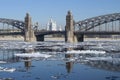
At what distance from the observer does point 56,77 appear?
24.3m

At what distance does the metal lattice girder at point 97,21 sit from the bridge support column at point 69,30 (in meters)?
6.64

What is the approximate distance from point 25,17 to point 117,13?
37.9 m

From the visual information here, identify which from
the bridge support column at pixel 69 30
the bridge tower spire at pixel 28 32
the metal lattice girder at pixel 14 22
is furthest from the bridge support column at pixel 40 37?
the metal lattice girder at pixel 14 22

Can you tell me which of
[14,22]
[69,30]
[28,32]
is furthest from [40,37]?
[14,22]

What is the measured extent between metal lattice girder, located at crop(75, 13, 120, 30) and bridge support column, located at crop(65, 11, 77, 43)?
6637mm

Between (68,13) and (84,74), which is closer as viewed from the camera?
(84,74)

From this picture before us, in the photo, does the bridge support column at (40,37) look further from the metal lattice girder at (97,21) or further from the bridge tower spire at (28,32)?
the metal lattice girder at (97,21)

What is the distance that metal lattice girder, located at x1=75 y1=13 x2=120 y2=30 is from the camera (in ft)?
474

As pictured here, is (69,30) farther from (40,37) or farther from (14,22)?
(14,22)

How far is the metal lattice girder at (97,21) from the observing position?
144 metres

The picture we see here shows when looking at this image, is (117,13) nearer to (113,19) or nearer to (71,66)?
(113,19)

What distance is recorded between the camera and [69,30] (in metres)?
131

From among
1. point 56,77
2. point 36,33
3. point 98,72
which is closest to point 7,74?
point 56,77

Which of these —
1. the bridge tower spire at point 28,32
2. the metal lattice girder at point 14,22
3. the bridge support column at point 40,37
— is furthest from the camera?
the metal lattice girder at point 14,22
